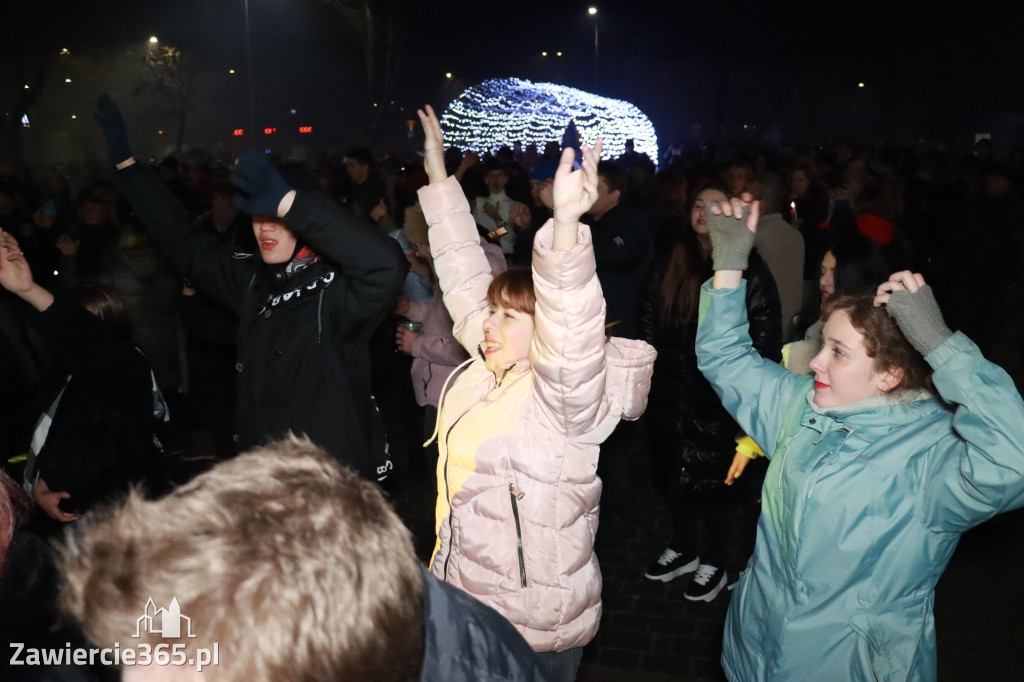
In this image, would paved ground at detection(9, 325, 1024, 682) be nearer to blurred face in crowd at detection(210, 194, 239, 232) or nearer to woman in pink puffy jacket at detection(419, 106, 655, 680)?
woman in pink puffy jacket at detection(419, 106, 655, 680)

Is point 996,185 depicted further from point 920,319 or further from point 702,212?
point 920,319

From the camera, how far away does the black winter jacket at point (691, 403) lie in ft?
15.3

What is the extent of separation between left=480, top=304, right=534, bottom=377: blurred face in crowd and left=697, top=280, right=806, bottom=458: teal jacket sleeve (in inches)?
23.9

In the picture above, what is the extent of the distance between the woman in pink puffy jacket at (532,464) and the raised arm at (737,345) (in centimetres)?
27

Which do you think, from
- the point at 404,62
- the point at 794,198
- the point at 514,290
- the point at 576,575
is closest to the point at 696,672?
the point at 576,575

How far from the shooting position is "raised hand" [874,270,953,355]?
96.4 inches

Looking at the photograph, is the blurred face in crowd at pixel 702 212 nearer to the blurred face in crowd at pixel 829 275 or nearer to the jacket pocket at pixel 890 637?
the blurred face in crowd at pixel 829 275

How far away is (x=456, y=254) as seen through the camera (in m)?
3.51

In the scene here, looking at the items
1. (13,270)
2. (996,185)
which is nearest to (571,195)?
(13,270)

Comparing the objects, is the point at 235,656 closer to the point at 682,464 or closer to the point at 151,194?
the point at 151,194

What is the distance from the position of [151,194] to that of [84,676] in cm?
268

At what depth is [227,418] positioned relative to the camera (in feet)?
27.5

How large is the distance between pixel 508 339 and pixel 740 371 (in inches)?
31.2

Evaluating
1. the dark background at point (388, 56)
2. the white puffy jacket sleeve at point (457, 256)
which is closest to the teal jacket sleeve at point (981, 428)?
the white puffy jacket sleeve at point (457, 256)
